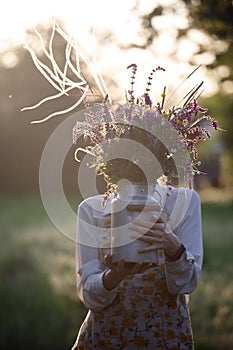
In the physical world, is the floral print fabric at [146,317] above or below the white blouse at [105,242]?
below

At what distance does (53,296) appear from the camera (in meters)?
8.20

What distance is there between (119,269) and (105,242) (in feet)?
0.71

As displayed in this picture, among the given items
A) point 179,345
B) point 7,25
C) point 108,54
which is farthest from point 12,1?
point 179,345

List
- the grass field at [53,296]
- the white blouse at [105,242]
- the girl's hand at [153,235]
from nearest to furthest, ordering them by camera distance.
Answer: the girl's hand at [153,235]
the white blouse at [105,242]
the grass field at [53,296]

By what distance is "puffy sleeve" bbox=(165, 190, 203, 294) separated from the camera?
2475 mm

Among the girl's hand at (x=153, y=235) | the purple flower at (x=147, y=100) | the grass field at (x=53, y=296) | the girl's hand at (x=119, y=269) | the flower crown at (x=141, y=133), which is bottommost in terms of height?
the girl's hand at (x=119, y=269)

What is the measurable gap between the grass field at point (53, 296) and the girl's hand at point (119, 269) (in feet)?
→ 14.9

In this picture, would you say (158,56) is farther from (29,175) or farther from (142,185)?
(29,175)

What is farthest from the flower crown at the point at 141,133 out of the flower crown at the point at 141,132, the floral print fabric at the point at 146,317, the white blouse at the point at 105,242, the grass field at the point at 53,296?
the grass field at the point at 53,296

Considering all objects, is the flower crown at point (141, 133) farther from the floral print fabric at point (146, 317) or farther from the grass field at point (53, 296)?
the grass field at point (53, 296)

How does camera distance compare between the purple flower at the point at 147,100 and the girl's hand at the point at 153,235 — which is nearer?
the girl's hand at the point at 153,235

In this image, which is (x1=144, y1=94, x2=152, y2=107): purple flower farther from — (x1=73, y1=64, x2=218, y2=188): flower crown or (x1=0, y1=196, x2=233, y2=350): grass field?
(x1=0, y1=196, x2=233, y2=350): grass field

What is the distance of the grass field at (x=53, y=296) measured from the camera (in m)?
7.42

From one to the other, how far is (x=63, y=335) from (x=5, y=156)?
53.1 ft
